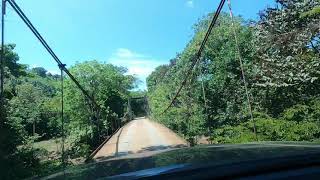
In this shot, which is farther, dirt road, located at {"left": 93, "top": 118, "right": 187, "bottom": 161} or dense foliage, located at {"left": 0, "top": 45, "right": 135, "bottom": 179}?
dirt road, located at {"left": 93, "top": 118, "right": 187, "bottom": 161}

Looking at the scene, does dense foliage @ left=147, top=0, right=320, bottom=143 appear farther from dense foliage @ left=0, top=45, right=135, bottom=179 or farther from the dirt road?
dense foliage @ left=0, top=45, right=135, bottom=179

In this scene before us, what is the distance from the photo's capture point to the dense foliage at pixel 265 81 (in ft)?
38.7

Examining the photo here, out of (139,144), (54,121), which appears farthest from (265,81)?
(54,121)

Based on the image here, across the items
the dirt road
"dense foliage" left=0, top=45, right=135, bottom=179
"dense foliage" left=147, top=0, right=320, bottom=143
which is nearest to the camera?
"dense foliage" left=147, top=0, right=320, bottom=143

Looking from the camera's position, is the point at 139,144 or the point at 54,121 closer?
the point at 139,144

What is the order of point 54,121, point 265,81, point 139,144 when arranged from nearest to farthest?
point 265,81 → point 139,144 → point 54,121

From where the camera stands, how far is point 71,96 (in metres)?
33.2

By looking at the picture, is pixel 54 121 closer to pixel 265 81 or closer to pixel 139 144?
pixel 139 144

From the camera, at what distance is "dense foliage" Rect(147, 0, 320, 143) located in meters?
11.8

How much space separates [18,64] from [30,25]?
4924cm

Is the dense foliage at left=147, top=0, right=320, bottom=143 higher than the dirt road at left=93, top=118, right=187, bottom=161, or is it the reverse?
the dense foliage at left=147, top=0, right=320, bottom=143

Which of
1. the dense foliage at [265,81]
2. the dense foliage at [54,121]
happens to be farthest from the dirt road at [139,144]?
the dense foliage at [265,81]

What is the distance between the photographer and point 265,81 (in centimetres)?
1692

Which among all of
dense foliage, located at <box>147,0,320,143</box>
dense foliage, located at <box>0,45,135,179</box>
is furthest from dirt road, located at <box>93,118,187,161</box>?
dense foliage, located at <box>147,0,320,143</box>
